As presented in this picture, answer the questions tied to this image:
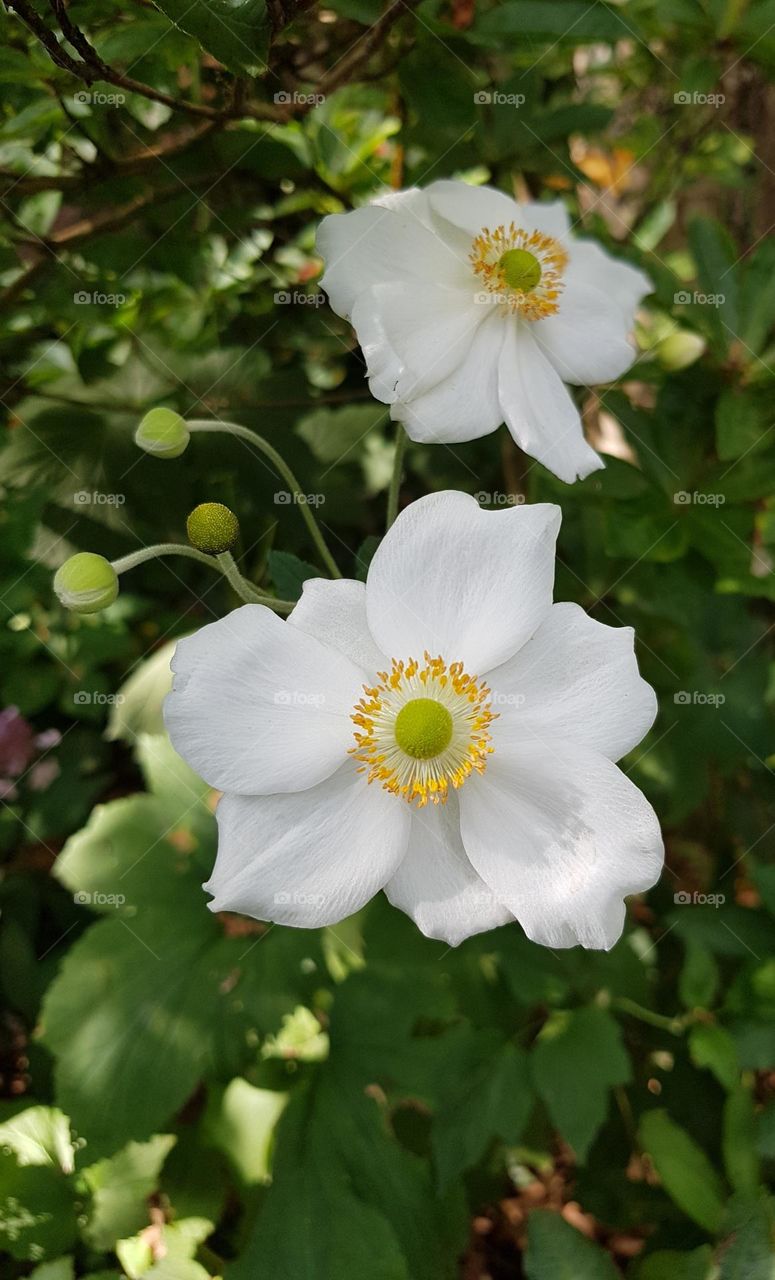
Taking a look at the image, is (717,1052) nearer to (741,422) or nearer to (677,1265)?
(677,1265)

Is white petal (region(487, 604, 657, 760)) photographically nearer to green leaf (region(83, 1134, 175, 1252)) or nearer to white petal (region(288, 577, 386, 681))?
white petal (region(288, 577, 386, 681))

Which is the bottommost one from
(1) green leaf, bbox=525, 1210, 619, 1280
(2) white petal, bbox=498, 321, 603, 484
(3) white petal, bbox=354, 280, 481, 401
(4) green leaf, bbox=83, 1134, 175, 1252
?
(4) green leaf, bbox=83, 1134, 175, 1252

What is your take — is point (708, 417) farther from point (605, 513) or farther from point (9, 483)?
point (9, 483)

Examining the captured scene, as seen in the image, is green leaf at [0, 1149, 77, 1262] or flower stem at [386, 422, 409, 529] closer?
flower stem at [386, 422, 409, 529]

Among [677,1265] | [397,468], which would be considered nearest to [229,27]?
[397,468]

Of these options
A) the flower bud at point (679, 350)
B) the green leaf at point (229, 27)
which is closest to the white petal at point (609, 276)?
the flower bud at point (679, 350)

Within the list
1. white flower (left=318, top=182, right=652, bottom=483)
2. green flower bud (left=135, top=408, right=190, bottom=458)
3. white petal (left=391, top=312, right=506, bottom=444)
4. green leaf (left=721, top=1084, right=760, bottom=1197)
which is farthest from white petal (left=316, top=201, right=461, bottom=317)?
green leaf (left=721, top=1084, right=760, bottom=1197)
